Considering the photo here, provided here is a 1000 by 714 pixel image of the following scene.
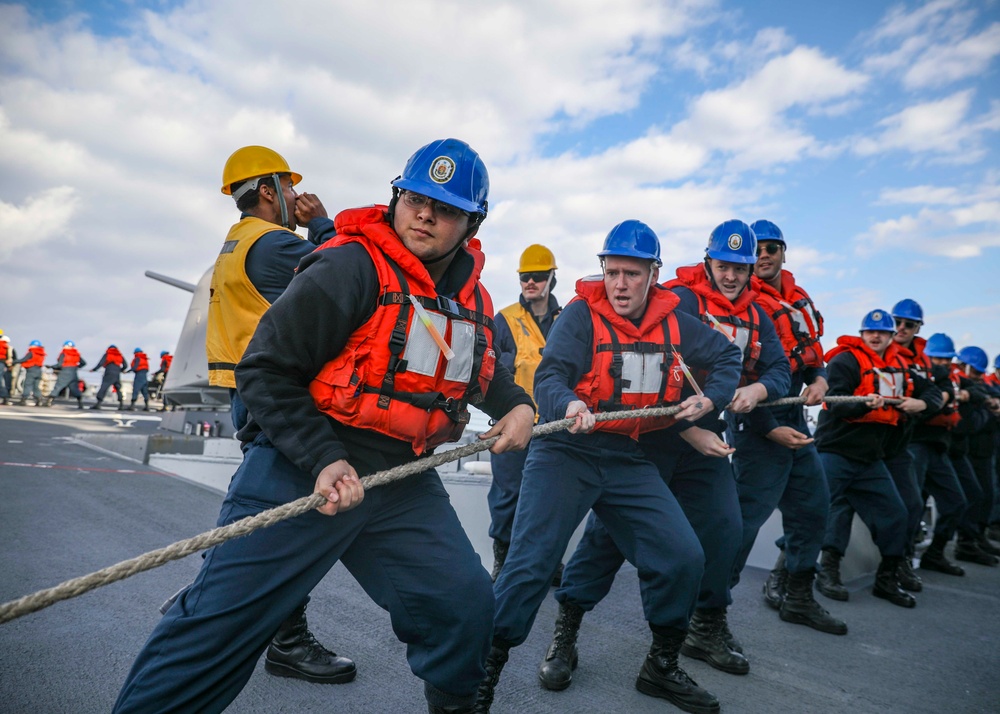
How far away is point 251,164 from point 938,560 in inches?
295

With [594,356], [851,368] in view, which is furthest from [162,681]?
[851,368]

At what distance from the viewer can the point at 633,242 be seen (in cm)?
327

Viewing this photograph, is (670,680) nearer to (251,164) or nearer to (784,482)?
(784,482)

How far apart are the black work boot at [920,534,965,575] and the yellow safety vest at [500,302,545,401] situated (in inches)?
186

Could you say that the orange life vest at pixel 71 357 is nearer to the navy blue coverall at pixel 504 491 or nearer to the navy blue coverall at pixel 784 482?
the navy blue coverall at pixel 504 491

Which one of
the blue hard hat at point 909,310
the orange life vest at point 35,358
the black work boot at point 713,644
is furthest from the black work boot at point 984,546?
the orange life vest at point 35,358

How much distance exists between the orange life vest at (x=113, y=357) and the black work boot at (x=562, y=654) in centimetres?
2314

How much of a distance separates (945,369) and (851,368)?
2797 millimetres

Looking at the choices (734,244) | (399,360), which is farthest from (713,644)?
(399,360)

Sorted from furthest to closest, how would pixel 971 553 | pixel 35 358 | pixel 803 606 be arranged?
pixel 35 358
pixel 971 553
pixel 803 606

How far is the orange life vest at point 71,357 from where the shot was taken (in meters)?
21.7

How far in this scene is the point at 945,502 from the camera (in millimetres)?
6711

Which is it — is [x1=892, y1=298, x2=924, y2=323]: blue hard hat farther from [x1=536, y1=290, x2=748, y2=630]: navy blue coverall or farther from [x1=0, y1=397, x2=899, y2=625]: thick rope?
[x1=0, y1=397, x2=899, y2=625]: thick rope

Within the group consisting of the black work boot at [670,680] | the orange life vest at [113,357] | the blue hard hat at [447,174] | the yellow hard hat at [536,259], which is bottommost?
the black work boot at [670,680]
